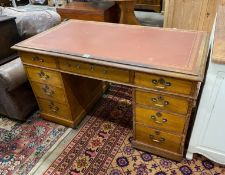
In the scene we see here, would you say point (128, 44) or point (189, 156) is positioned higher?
point (128, 44)

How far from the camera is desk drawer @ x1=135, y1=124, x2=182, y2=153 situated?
1423mm

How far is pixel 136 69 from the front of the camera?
119 centimetres

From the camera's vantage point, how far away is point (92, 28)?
1721 mm

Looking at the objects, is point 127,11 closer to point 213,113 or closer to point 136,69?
point 136,69

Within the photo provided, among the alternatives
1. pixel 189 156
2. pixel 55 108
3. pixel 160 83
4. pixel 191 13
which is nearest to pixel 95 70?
pixel 160 83

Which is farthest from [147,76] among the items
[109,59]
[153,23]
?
[153,23]

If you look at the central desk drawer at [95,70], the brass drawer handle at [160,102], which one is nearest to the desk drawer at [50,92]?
the central desk drawer at [95,70]

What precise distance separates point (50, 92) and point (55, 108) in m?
0.18

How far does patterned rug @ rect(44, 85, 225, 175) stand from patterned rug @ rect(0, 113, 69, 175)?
0.53ft

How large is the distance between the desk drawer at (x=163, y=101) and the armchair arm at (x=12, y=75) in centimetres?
102

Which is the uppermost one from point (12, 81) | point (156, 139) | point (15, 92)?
point (12, 81)

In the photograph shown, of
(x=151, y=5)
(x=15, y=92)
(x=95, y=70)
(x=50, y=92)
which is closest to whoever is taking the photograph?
(x=95, y=70)

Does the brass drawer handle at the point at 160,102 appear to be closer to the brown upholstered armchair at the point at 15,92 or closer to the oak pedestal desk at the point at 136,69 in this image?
the oak pedestal desk at the point at 136,69

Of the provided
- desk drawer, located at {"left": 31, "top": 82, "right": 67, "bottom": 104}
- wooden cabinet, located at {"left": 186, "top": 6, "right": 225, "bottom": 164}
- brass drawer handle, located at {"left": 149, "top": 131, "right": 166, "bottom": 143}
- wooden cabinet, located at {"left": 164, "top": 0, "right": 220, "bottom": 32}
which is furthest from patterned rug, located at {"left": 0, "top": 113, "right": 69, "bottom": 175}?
wooden cabinet, located at {"left": 164, "top": 0, "right": 220, "bottom": 32}
